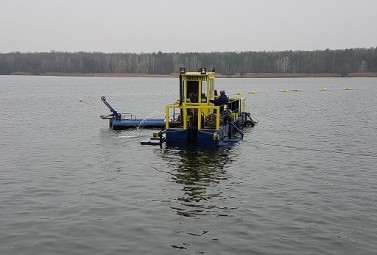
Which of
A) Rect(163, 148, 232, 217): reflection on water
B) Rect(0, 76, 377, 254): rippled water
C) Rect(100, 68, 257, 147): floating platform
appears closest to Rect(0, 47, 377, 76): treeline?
Rect(100, 68, 257, 147): floating platform

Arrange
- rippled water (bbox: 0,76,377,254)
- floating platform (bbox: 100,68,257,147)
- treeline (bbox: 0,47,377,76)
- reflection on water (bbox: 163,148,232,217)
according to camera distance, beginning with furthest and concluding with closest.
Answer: treeline (bbox: 0,47,377,76), floating platform (bbox: 100,68,257,147), reflection on water (bbox: 163,148,232,217), rippled water (bbox: 0,76,377,254)

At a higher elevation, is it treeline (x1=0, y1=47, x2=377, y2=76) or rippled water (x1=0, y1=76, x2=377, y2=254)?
treeline (x1=0, y1=47, x2=377, y2=76)

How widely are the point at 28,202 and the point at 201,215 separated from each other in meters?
5.36

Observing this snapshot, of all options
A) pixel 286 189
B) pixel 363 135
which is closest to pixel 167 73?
pixel 363 135

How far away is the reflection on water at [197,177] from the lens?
13.9 m

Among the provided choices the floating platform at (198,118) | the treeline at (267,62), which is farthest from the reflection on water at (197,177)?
the treeline at (267,62)

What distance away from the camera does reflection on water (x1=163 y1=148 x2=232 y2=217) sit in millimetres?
13938

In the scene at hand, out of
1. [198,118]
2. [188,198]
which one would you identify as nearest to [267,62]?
[198,118]

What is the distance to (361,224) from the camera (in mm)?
12391

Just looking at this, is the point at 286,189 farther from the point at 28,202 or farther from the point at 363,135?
the point at 363,135

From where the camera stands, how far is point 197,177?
694 inches

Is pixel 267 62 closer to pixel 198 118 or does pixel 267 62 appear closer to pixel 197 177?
pixel 198 118

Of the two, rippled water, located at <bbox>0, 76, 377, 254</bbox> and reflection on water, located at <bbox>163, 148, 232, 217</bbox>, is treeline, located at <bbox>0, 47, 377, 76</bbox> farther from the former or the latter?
reflection on water, located at <bbox>163, 148, 232, 217</bbox>

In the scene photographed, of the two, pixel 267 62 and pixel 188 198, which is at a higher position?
pixel 267 62
